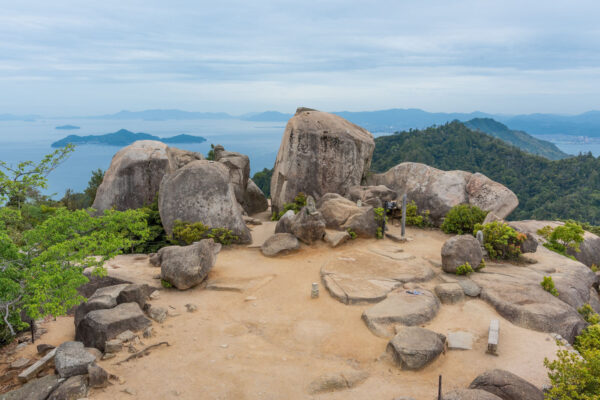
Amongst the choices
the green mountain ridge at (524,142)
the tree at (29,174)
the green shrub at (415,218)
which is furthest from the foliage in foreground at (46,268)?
the green mountain ridge at (524,142)

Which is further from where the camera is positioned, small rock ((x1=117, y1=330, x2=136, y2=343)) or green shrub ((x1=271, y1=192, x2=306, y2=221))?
green shrub ((x1=271, y1=192, x2=306, y2=221))

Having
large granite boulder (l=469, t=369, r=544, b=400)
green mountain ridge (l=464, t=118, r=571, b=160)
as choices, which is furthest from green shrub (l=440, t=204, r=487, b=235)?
green mountain ridge (l=464, t=118, r=571, b=160)

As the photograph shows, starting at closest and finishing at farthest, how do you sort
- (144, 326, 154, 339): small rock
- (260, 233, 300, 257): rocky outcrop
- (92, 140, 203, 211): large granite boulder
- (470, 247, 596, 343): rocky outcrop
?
(144, 326, 154, 339): small rock < (470, 247, 596, 343): rocky outcrop < (260, 233, 300, 257): rocky outcrop < (92, 140, 203, 211): large granite boulder

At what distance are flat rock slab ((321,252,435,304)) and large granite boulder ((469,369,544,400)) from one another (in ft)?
14.9

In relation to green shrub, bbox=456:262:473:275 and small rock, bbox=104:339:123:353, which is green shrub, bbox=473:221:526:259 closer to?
green shrub, bbox=456:262:473:275

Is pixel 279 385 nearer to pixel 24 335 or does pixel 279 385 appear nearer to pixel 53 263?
pixel 53 263

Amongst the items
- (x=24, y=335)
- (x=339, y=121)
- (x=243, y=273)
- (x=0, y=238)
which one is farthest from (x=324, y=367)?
(x=339, y=121)

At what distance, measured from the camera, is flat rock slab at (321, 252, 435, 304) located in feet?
40.7

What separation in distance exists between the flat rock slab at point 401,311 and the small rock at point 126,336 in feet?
20.3

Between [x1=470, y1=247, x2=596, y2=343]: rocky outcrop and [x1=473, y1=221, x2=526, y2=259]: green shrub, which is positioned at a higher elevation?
[x1=473, y1=221, x2=526, y2=259]: green shrub

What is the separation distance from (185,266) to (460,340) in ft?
28.2

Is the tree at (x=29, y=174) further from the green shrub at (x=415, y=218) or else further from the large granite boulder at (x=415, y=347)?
the green shrub at (x=415, y=218)

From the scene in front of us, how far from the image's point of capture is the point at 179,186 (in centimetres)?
1759

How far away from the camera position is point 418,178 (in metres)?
22.5
